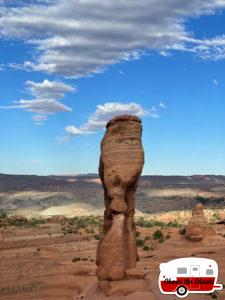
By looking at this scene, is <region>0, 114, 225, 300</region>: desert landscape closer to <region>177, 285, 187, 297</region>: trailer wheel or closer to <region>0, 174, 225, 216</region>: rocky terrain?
<region>177, 285, 187, 297</region>: trailer wheel

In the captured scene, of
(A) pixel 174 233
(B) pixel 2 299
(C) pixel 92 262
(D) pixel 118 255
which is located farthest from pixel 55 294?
(A) pixel 174 233

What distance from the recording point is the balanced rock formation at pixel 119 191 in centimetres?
1730

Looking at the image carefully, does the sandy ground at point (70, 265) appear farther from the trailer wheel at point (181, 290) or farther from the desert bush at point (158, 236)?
the trailer wheel at point (181, 290)

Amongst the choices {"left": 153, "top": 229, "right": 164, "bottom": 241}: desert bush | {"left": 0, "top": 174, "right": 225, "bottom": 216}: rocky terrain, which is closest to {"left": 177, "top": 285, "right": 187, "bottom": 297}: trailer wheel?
{"left": 153, "top": 229, "right": 164, "bottom": 241}: desert bush

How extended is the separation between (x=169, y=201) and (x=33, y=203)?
28557 millimetres

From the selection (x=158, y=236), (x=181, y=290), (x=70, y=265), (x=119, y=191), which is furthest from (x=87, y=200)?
(x=181, y=290)

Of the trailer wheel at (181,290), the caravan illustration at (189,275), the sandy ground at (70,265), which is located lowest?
the sandy ground at (70,265)

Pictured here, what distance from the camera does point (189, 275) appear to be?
12.4 metres

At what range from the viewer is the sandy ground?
16.6 meters

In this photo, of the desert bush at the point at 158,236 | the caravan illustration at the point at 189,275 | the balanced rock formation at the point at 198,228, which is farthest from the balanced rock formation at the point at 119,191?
the desert bush at the point at 158,236

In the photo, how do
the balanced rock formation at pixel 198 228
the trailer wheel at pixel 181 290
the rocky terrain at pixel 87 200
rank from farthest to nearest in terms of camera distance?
the rocky terrain at pixel 87 200 < the balanced rock formation at pixel 198 228 < the trailer wheel at pixel 181 290

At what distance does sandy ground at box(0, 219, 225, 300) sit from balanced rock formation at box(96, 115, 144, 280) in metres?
0.80

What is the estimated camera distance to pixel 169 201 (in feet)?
325

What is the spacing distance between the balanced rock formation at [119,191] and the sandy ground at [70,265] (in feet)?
2.63
